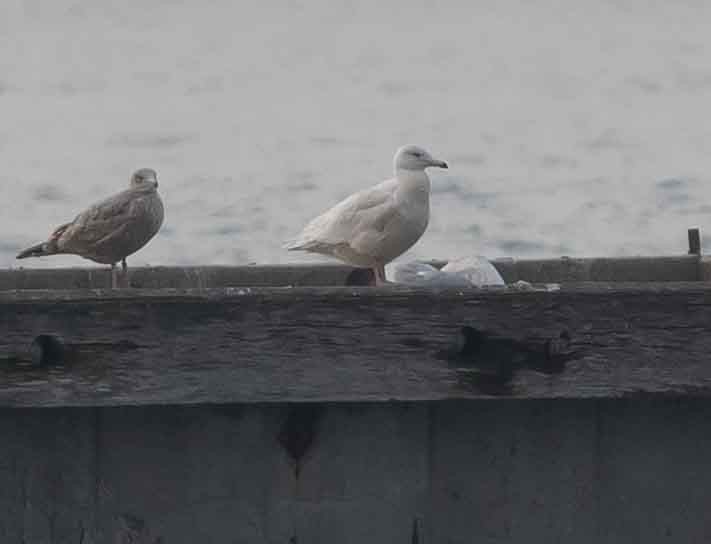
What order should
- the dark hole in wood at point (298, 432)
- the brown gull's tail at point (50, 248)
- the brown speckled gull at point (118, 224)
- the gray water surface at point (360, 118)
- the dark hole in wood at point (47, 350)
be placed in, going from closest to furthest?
the dark hole in wood at point (47, 350), the dark hole in wood at point (298, 432), the brown speckled gull at point (118, 224), the brown gull's tail at point (50, 248), the gray water surface at point (360, 118)

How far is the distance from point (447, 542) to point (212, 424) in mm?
595

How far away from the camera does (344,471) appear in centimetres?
490

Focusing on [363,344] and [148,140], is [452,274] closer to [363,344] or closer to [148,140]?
[363,344]

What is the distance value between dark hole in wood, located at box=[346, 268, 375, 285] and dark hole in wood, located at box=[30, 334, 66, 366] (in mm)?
2267

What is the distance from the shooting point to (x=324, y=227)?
7.45m

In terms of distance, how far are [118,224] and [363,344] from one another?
2.77 metres

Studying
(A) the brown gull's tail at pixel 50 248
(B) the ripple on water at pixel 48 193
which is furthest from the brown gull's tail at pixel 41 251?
(B) the ripple on water at pixel 48 193

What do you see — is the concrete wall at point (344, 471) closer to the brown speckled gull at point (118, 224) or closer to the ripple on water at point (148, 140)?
the brown speckled gull at point (118, 224)

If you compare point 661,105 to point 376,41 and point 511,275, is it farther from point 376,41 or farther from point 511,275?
point 511,275

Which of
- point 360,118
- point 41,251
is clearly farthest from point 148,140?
point 41,251

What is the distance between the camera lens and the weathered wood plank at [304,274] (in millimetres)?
6539

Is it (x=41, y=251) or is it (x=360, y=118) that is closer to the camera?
(x=41, y=251)

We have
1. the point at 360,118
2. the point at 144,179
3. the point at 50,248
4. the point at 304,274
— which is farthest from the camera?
the point at 360,118

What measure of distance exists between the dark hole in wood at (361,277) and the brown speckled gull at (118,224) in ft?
2.62
